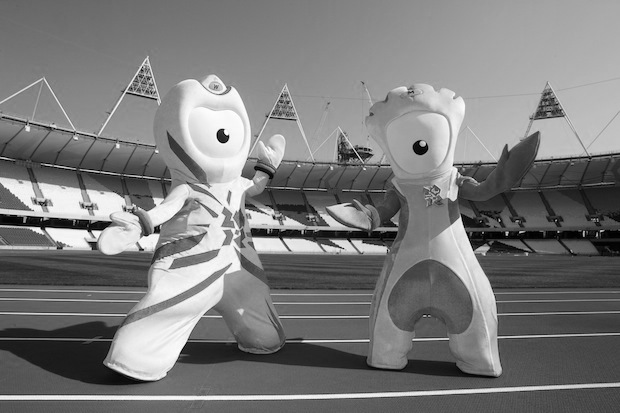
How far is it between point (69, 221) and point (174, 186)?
3545cm

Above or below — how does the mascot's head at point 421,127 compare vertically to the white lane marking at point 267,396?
above

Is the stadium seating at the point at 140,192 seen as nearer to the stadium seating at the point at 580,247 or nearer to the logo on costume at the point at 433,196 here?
the logo on costume at the point at 433,196

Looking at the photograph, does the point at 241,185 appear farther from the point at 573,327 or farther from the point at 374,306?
the point at 573,327

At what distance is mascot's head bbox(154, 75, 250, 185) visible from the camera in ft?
13.3

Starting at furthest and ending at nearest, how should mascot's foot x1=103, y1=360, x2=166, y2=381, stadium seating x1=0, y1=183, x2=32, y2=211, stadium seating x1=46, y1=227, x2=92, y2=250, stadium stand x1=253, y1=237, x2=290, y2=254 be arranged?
stadium stand x1=253, y1=237, x2=290, y2=254, stadium seating x1=46, y1=227, x2=92, y2=250, stadium seating x1=0, y1=183, x2=32, y2=211, mascot's foot x1=103, y1=360, x2=166, y2=381

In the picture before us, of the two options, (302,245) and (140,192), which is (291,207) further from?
(140,192)

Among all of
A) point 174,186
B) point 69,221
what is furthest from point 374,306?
point 69,221

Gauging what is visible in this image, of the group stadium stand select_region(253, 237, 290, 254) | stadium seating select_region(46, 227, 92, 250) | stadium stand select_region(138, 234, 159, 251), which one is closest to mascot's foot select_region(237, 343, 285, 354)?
stadium stand select_region(138, 234, 159, 251)

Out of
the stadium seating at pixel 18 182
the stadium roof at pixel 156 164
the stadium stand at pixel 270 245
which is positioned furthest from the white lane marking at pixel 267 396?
the stadium seating at pixel 18 182

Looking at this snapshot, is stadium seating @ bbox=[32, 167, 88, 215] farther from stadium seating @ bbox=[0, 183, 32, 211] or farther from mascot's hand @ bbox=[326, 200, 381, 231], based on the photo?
mascot's hand @ bbox=[326, 200, 381, 231]

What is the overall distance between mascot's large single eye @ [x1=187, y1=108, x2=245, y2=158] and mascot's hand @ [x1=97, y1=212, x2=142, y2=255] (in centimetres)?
108

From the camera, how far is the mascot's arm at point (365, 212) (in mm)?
3801

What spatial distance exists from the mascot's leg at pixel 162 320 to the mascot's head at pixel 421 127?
7.04 feet

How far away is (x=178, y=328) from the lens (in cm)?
351
